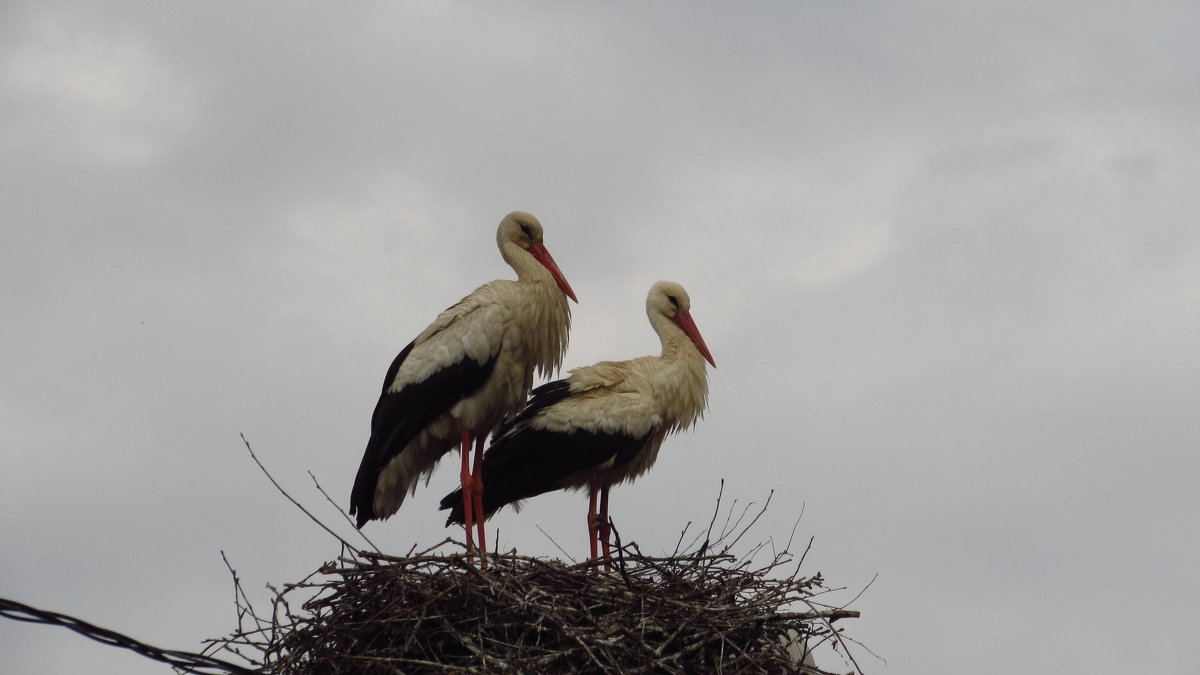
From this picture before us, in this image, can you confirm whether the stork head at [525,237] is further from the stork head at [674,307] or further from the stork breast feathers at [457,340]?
the stork head at [674,307]

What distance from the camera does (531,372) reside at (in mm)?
7117

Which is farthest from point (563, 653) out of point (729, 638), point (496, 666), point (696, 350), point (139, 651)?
point (696, 350)

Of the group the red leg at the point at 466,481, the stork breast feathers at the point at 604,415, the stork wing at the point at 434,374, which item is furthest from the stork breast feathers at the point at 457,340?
the stork breast feathers at the point at 604,415

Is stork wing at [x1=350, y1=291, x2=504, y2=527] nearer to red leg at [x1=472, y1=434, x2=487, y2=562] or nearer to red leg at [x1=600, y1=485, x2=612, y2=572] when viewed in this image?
red leg at [x1=472, y1=434, x2=487, y2=562]

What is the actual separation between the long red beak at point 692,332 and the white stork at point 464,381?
0.98m

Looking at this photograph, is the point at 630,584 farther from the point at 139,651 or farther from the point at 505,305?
the point at 139,651

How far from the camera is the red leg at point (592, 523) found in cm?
755

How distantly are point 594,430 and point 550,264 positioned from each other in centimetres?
88

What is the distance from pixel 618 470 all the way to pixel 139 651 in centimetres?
425

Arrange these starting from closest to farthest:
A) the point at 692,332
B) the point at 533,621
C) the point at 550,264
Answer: the point at 533,621 < the point at 550,264 < the point at 692,332

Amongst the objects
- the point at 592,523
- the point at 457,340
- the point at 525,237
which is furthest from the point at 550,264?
the point at 592,523

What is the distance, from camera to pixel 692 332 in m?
8.03

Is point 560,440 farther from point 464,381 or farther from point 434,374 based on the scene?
point 434,374

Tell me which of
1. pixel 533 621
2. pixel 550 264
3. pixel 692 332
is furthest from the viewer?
pixel 692 332
